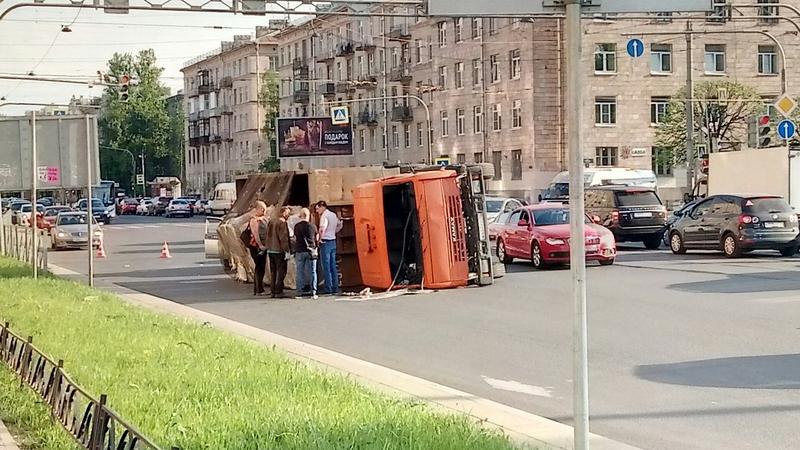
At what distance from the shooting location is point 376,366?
12.0 meters

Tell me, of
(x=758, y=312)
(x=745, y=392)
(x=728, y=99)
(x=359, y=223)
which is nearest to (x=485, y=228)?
(x=359, y=223)

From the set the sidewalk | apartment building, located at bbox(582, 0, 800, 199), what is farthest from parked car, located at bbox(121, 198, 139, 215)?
the sidewalk

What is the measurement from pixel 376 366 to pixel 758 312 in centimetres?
670

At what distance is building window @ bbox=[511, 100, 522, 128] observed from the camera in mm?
61125

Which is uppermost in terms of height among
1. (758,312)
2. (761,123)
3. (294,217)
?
(761,123)

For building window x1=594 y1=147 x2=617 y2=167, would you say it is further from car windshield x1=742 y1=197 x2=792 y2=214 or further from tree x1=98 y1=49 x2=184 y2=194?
tree x1=98 y1=49 x2=184 y2=194

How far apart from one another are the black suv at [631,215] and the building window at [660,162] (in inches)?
1065

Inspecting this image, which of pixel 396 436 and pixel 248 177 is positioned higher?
pixel 248 177

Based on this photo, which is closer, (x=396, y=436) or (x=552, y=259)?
(x=396, y=436)

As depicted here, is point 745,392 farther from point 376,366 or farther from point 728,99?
point 728,99

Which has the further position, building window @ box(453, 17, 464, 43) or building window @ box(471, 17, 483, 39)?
building window @ box(453, 17, 464, 43)

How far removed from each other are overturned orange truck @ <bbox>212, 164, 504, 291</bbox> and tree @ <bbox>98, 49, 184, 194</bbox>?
97.2 meters

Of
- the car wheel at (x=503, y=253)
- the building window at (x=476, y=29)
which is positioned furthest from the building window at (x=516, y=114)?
the car wheel at (x=503, y=253)

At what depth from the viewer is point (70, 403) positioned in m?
7.52
